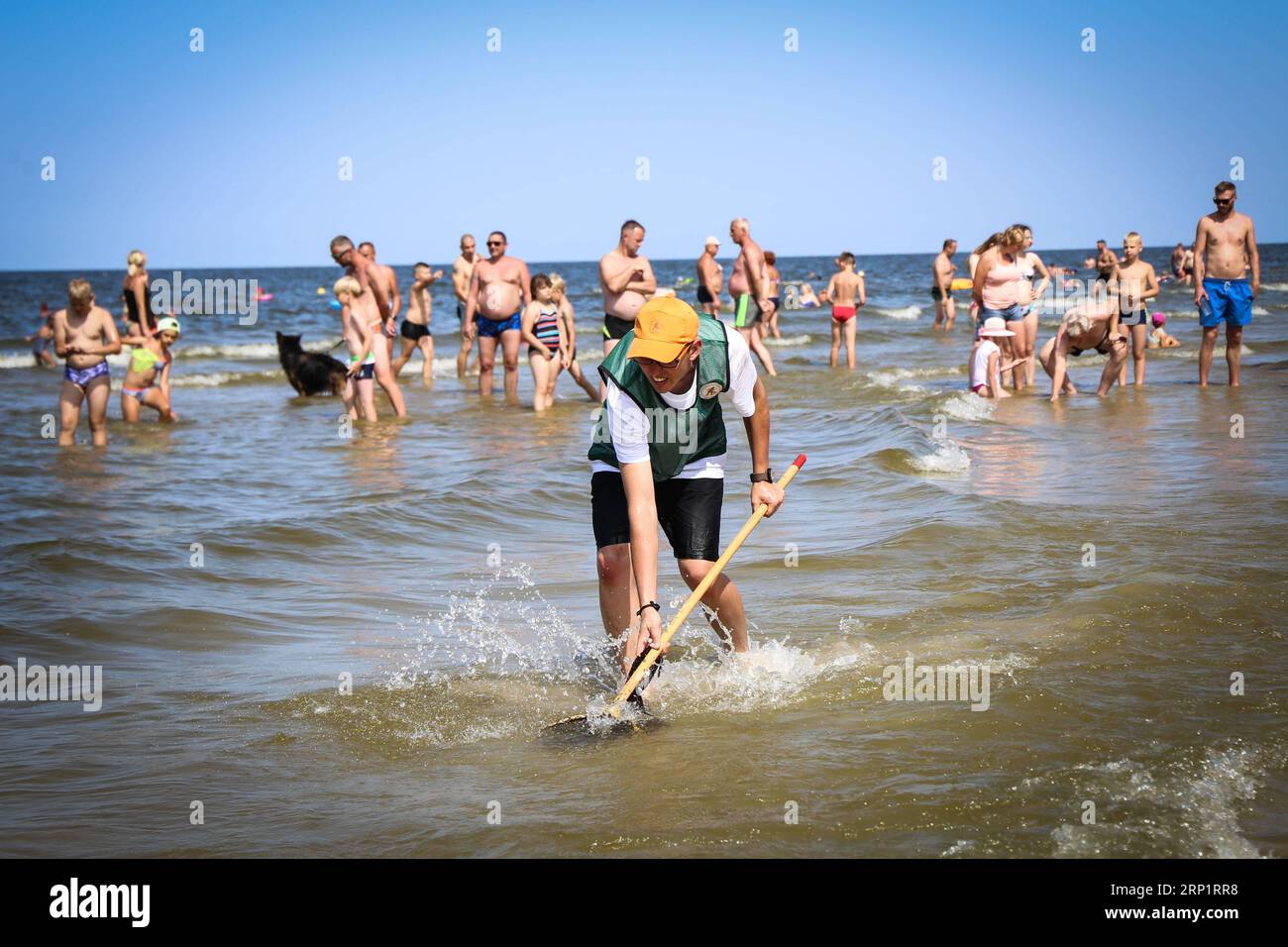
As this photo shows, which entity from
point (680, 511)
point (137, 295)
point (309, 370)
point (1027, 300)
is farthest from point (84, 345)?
point (1027, 300)

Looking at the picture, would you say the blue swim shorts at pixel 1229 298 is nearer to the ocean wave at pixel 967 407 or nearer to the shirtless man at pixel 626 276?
the ocean wave at pixel 967 407

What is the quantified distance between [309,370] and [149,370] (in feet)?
13.4

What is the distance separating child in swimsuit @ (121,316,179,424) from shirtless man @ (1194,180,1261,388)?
417 inches

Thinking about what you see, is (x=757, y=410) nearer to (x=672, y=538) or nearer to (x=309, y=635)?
(x=672, y=538)

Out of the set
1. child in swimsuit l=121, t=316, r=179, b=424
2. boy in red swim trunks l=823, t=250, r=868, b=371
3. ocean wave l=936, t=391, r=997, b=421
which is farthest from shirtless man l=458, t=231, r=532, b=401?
boy in red swim trunks l=823, t=250, r=868, b=371

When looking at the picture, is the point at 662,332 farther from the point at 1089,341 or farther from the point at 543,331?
the point at 543,331

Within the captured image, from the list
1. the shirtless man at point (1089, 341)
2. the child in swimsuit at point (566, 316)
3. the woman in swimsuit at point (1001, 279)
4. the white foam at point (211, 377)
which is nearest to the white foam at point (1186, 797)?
the woman in swimsuit at point (1001, 279)

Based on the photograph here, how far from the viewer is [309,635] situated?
5.58 metres

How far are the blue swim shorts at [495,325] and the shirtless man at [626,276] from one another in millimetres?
2824

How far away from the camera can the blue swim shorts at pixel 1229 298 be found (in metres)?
11.6

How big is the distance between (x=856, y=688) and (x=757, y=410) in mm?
1109

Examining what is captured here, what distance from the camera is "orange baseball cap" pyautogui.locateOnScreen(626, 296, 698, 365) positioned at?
11.9 feet
